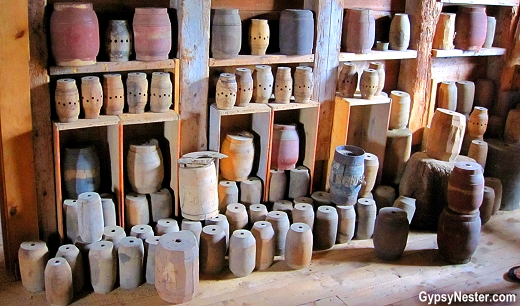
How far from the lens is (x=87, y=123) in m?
3.10

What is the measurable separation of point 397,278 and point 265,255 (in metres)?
Answer: 0.83

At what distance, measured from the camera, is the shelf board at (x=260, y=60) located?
11.3 feet

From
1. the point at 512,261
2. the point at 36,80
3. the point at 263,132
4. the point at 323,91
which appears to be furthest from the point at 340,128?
the point at 36,80

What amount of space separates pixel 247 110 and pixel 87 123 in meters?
1.00

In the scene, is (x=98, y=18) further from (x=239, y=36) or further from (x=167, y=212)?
(x=167, y=212)

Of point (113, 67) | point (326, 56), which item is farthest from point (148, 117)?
point (326, 56)

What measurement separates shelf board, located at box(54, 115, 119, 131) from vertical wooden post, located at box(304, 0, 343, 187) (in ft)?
4.77

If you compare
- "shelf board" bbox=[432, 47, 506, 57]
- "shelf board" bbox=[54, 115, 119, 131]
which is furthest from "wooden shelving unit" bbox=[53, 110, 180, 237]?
"shelf board" bbox=[432, 47, 506, 57]

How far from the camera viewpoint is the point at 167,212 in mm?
3553

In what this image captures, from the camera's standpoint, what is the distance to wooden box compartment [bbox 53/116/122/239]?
312cm

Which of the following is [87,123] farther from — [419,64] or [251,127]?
[419,64]

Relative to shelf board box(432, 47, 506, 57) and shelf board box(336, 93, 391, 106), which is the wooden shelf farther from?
shelf board box(432, 47, 506, 57)

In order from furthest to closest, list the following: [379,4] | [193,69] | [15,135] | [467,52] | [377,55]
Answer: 1. [467,52]
2. [379,4]
3. [377,55]
4. [193,69]
5. [15,135]

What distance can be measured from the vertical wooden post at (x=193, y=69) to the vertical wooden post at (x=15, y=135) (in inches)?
34.5
